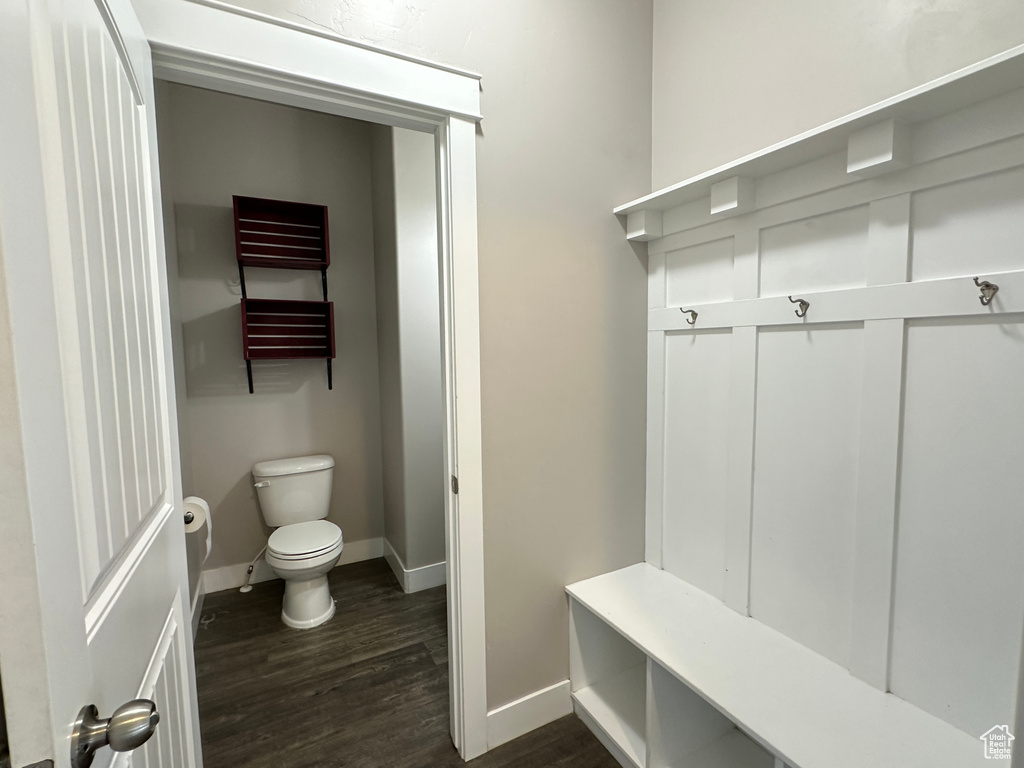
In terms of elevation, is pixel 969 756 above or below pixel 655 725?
above

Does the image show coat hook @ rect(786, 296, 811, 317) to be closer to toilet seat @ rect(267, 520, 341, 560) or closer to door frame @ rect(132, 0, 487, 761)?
door frame @ rect(132, 0, 487, 761)

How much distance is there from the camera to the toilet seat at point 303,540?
6.95 feet

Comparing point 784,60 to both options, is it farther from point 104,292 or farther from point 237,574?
point 237,574

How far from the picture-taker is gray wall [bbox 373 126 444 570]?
8.01 feet

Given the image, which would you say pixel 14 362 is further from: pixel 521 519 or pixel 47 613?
pixel 521 519

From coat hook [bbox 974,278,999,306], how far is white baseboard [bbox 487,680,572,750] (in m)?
1.65

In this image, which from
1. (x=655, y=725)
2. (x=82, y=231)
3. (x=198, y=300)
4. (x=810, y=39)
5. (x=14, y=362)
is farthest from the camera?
(x=198, y=300)

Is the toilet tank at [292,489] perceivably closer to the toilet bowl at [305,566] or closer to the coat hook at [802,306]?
the toilet bowl at [305,566]

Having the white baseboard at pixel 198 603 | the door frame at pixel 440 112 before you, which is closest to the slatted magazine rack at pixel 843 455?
the door frame at pixel 440 112

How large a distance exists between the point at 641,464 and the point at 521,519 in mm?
551

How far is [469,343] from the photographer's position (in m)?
1.42

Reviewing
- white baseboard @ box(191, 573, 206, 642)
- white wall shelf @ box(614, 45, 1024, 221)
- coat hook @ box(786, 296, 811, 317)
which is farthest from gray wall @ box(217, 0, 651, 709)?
white baseboard @ box(191, 573, 206, 642)

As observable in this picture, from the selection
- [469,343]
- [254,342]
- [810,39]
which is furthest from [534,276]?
[254,342]

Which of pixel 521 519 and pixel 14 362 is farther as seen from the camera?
pixel 521 519
